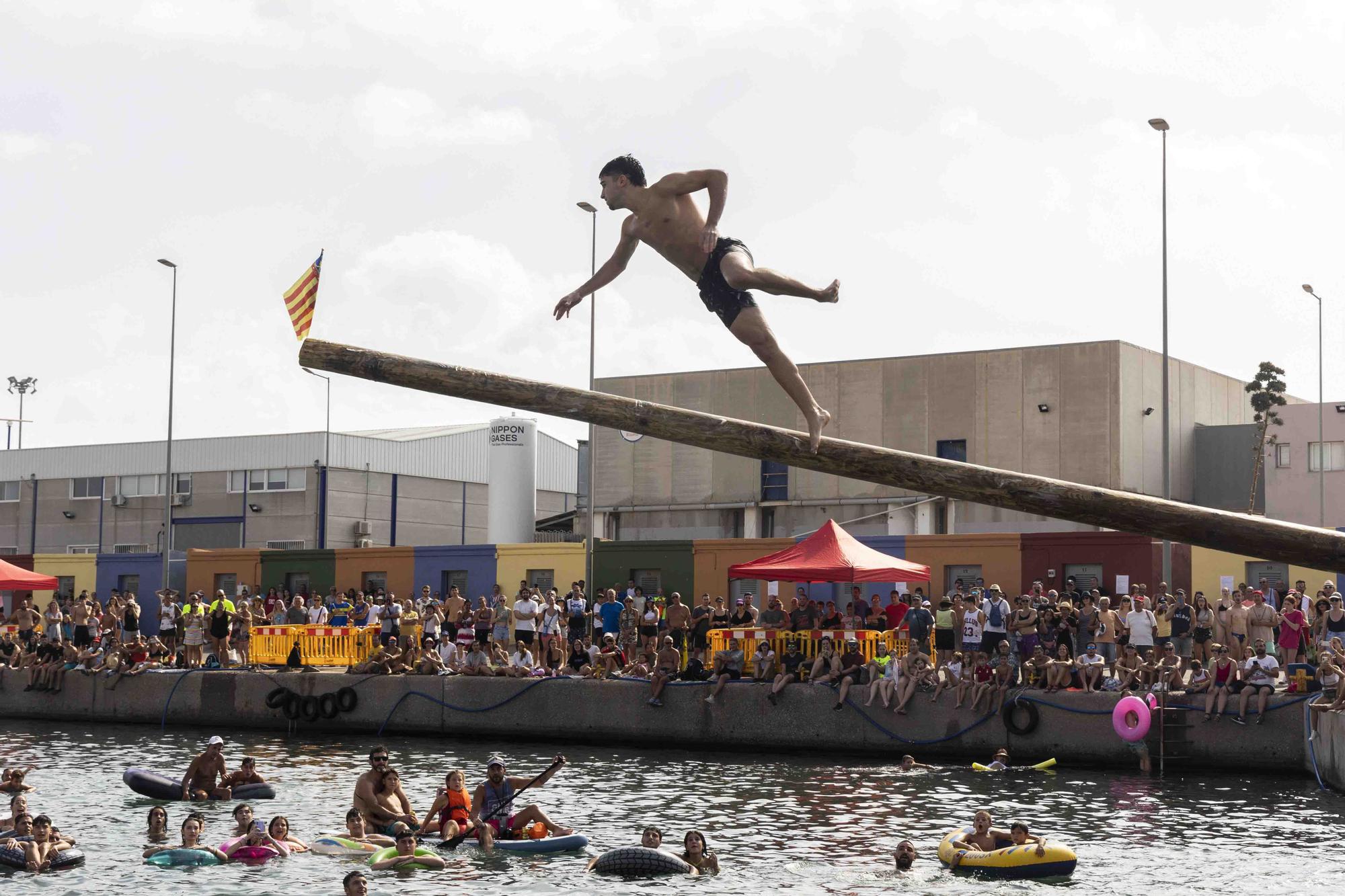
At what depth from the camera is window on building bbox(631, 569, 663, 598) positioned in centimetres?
4009

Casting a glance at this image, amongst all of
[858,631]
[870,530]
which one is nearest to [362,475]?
[870,530]

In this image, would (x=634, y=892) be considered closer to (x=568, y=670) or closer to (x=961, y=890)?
(x=961, y=890)

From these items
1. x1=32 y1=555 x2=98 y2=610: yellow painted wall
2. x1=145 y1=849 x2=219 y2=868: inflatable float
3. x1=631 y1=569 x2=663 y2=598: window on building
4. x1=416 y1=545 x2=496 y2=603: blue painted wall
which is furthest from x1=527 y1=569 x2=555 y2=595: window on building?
x1=145 y1=849 x2=219 y2=868: inflatable float

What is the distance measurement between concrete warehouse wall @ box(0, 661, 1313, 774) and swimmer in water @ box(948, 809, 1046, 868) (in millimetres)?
7128

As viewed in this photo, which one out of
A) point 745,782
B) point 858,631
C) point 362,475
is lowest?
point 745,782

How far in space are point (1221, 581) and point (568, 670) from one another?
14.1 meters

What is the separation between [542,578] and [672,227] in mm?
35717

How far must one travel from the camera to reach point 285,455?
6253 cm

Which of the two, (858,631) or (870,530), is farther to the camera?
(870,530)

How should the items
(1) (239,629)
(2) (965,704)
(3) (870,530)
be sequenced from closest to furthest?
(2) (965,704)
(1) (239,629)
(3) (870,530)

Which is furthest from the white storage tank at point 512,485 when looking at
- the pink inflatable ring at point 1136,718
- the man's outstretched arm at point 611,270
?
the man's outstretched arm at point 611,270

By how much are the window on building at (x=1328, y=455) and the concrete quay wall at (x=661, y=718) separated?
29305 millimetres

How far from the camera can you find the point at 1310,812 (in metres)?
20.0

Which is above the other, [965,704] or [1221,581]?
[1221,581]
